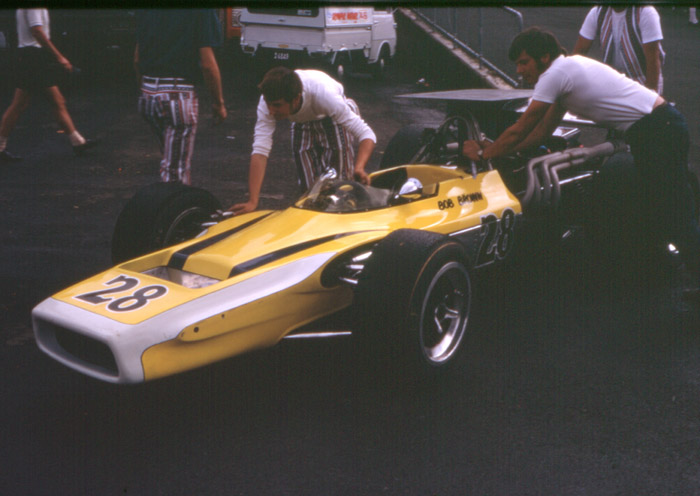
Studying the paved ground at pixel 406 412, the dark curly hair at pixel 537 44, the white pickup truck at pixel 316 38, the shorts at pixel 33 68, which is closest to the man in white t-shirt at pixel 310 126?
the dark curly hair at pixel 537 44

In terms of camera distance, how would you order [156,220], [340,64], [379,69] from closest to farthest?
[156,220] → [340,64] → [379,69]

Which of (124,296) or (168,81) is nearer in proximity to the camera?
(124,296)

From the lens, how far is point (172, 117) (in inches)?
209

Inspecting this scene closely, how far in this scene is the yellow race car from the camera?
136 inches

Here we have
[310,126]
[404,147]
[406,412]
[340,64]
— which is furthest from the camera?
[340,64]

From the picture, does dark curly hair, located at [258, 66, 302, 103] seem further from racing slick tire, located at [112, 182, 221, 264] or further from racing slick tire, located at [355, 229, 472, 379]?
racing slick tire, located at [355, 229, 472, 379]

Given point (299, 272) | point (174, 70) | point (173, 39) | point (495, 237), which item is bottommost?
point (495, 237)

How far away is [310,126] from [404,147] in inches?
39.0

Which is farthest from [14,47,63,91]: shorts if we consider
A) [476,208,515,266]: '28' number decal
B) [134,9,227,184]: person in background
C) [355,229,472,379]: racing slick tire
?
[355,229,472,379]: racing slick tire

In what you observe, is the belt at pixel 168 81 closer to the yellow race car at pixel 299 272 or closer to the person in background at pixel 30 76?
the yellow race car at pixel 299 272

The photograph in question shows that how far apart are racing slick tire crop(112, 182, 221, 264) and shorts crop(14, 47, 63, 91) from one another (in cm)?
425

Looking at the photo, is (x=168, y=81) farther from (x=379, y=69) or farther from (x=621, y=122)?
(x=379, y=69)

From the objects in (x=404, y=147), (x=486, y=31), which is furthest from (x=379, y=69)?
(x=404, y=147)

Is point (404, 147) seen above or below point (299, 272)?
above
